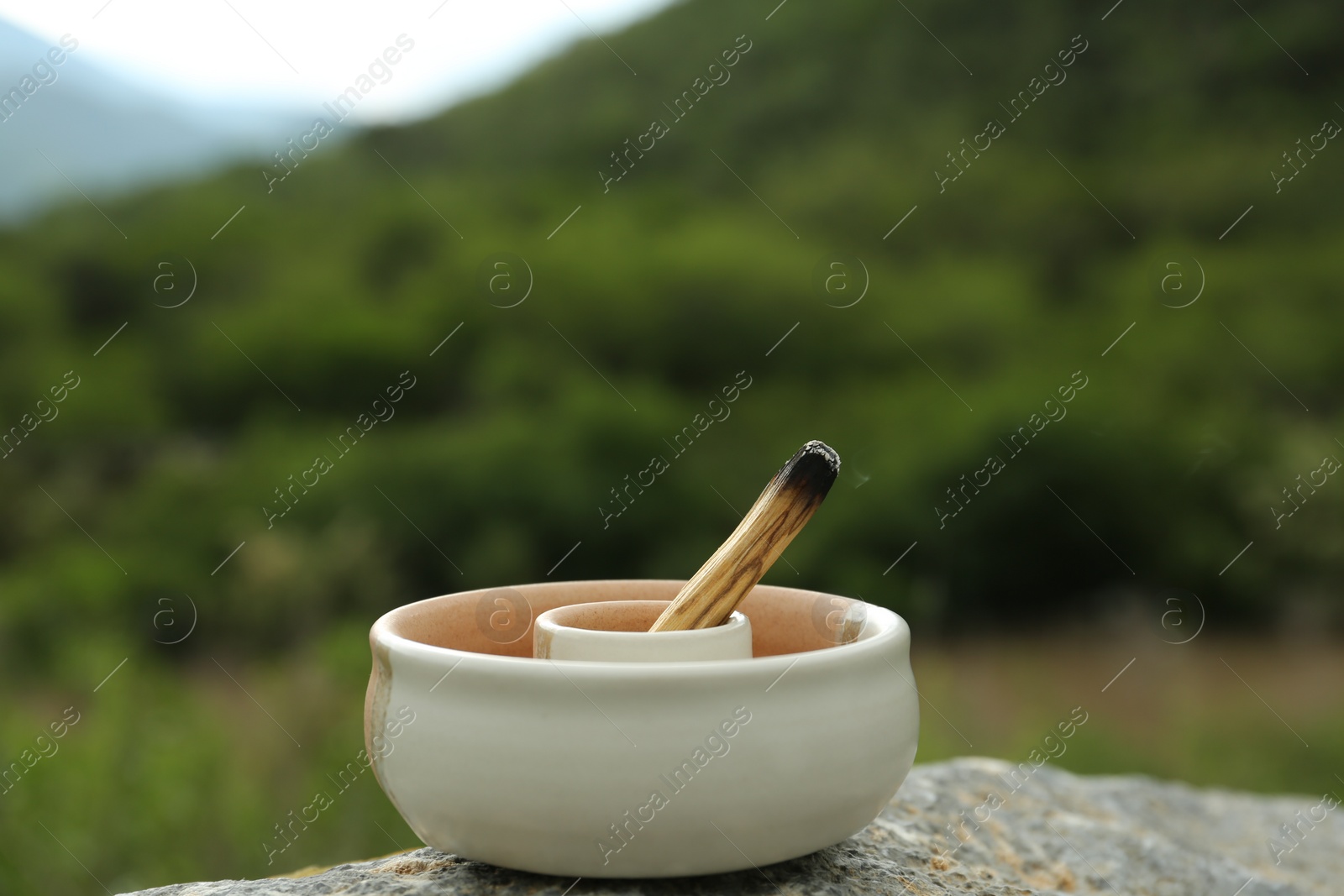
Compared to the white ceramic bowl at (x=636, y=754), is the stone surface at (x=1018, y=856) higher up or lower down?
lower down

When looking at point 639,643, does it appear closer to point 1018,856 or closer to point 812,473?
point 812,473

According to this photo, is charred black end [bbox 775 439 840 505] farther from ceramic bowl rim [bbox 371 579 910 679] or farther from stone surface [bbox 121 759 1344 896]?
stone surface [bbox 121 759 1344 896]

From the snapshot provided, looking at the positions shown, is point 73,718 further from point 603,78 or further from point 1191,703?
point 603,78

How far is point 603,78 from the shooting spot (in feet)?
19.0

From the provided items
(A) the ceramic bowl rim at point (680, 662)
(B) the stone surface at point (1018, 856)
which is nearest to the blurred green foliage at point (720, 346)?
(B) the stone surface at point (1018, 856)

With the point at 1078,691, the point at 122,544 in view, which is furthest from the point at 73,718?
the point at 1078,691

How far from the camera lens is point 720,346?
183 inches

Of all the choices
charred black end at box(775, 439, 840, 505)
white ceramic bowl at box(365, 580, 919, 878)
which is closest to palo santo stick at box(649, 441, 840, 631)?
charred black end at box(775, 439, 840, 505)

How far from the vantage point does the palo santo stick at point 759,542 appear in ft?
3.44

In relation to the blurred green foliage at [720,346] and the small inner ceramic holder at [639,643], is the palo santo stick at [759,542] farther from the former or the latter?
the blurred green foliage at [720,346]

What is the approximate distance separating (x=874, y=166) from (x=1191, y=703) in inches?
115

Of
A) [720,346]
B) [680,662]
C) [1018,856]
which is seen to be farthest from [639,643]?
[720,346]

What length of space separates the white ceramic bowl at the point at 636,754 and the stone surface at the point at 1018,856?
0.07 meters

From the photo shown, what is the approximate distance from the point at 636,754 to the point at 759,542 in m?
0.28
